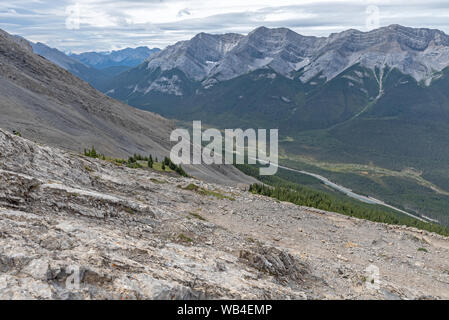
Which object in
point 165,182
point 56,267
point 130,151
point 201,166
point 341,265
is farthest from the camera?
point 201,166

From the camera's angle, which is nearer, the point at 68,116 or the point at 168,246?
the point at 168,246

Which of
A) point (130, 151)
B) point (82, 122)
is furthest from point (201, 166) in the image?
point (82, 122)

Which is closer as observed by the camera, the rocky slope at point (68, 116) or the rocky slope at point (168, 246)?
the rocky slope at point (168, 246)

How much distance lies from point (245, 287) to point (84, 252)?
855 cm

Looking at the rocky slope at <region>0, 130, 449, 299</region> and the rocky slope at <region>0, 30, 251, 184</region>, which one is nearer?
the rocky slope at <region>0, 130, 449, 299</region>

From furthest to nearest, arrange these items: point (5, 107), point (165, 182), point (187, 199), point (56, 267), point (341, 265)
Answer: point (5, 107), point (165, 182), point (187, 199), point (341, 265), point (56, 267)

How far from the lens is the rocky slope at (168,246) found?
16.6 metres

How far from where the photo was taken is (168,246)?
23.2m

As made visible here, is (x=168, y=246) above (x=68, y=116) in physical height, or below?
below

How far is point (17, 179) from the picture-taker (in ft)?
80.7

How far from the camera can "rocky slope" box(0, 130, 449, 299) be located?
54.6ft

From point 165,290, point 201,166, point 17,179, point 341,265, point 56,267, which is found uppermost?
point 17,179
